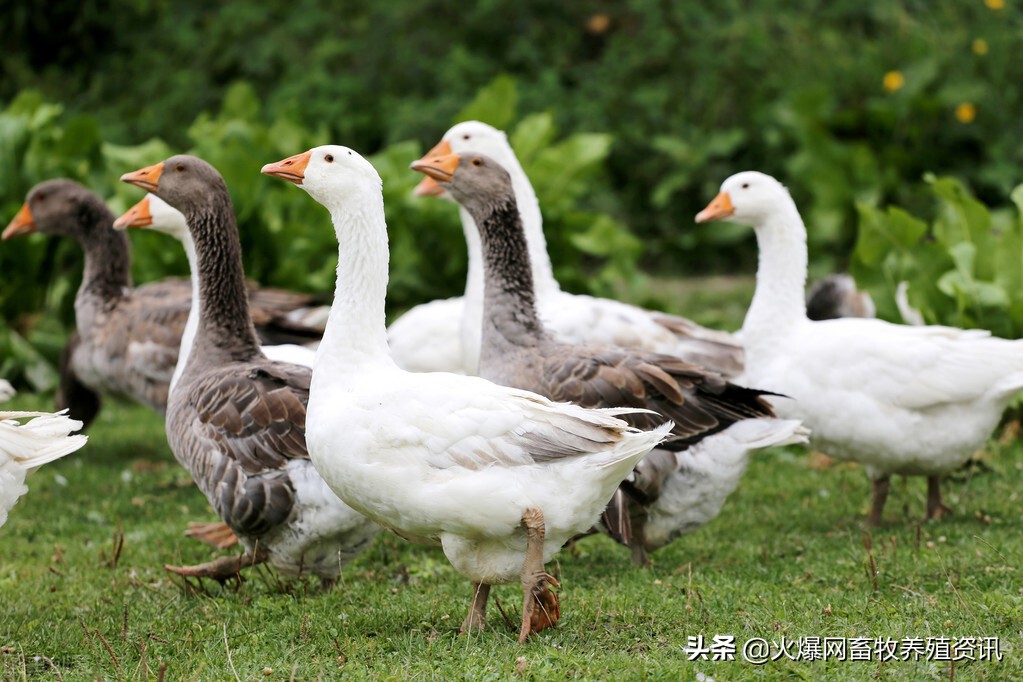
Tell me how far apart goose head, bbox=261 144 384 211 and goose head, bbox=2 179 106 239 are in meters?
4.43

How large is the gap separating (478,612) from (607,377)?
5.30 feet

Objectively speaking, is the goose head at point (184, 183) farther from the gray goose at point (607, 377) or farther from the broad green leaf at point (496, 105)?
the broad green leaf at point (496, 105)

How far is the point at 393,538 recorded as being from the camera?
730 cm

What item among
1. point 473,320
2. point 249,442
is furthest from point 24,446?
point 473,320

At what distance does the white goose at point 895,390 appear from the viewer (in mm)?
6750

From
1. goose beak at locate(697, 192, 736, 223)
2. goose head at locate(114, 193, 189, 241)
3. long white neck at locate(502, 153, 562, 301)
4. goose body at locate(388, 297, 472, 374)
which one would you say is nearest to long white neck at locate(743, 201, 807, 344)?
goose beak at locate(697, 192, 736, 223)

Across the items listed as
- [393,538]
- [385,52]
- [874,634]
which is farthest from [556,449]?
[385,52]

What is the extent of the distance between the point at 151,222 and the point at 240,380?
2.25m

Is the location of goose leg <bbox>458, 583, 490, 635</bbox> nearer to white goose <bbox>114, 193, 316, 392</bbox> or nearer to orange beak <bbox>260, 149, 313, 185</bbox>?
orange beak <bbox>260, 149, 313, 185</bbox>

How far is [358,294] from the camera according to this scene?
5.21m

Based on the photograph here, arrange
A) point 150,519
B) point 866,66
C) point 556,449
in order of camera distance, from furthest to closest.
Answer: point 866,66, point 150,519, point 556,449

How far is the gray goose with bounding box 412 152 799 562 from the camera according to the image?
20.5 ft

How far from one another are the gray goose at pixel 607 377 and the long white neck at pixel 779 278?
994 mm

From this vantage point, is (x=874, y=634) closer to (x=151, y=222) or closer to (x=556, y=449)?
(x=556, y=449)
